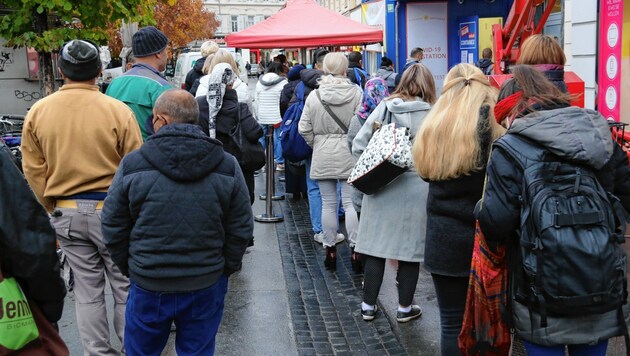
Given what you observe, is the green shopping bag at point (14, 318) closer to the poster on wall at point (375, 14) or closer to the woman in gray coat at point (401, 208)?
the woman in gray coat at point (401, 208)

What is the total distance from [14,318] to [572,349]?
2.17 meters

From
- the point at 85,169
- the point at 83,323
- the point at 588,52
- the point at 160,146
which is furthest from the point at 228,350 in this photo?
the point at 588,52

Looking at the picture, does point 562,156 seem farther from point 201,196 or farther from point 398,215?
point 398,215

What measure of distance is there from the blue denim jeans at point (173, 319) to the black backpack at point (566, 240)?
147 cm

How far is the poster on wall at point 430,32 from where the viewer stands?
623 inches

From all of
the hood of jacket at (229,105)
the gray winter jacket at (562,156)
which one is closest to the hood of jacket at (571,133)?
the gray winter jacket at (562,156)

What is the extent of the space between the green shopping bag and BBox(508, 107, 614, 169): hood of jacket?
6.41 feet

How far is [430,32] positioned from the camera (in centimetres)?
1594

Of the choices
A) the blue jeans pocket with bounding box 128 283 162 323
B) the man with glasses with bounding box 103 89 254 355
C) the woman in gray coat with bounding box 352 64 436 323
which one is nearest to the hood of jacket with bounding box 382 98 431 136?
the woman in gray coat with bounding box 352 64 436 323

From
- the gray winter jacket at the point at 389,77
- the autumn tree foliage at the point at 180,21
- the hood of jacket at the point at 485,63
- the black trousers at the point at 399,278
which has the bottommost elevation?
the black trousers at the point at 399,278

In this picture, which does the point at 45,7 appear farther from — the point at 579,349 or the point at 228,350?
the point at 579,349

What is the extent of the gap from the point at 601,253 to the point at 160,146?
189 cm

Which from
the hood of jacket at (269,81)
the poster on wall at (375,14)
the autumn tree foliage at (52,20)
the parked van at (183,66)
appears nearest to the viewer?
the autumn tree foliage at (52,20)

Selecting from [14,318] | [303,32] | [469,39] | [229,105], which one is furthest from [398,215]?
[469,39]
